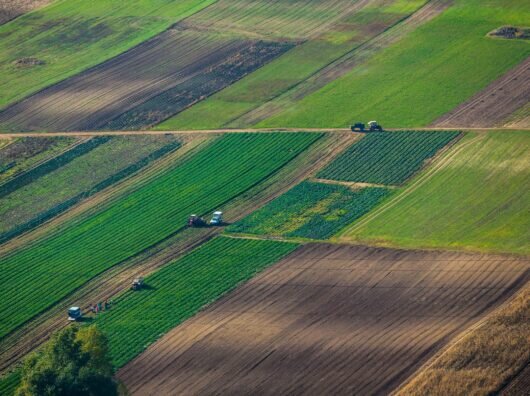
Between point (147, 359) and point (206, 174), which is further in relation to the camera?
point (206, 174)

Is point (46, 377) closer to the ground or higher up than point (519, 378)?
higher up

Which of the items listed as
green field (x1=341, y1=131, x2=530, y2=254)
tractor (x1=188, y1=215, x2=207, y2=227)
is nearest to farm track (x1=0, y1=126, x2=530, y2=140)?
green field (x1=341, y1=131, x2=530, y2=254)

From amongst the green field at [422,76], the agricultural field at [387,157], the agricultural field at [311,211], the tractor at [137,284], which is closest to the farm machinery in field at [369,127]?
the agricultural field at [387,157]

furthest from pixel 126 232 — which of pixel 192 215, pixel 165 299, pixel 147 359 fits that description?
pixel 147 359

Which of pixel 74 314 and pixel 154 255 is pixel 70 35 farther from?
pixel 74 314

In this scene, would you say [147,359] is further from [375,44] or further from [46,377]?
[375,44]
